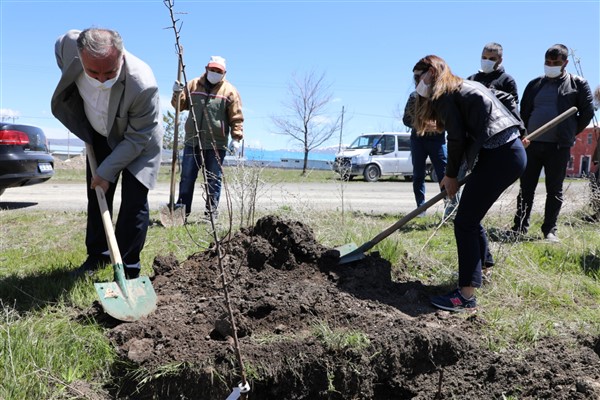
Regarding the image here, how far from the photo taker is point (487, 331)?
10.2 feet

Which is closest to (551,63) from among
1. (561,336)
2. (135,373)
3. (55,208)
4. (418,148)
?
(418,148)

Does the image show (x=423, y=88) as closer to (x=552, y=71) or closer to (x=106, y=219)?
(x=106, y=219)

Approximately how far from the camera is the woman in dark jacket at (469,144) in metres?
3.25

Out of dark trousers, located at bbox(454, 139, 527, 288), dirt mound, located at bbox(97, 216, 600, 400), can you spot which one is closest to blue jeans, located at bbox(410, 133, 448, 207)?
dark trousers, located at bbox(454, 139, 527, 288)

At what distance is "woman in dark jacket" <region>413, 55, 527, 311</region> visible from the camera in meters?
3.25

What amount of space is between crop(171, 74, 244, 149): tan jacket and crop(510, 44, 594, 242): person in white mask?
3140mm

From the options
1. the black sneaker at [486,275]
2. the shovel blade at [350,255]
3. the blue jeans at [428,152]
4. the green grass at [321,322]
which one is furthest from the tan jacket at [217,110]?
the black sneaker at [486,275]

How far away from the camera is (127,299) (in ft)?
10.4

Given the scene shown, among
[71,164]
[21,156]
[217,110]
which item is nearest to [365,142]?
[21,156]

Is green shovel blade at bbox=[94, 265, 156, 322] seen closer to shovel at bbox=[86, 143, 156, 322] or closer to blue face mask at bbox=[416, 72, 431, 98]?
shovel at bbox=[86, 143, 156, 322]

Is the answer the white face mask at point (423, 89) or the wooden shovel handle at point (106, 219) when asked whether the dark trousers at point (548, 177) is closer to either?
the white face mask at point (423, 89)

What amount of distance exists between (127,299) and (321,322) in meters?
1.16

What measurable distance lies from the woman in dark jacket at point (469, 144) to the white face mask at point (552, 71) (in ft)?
7.16

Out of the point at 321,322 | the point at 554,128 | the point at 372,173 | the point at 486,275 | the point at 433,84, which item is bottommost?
the point at 321,322
